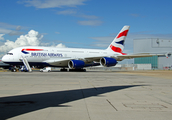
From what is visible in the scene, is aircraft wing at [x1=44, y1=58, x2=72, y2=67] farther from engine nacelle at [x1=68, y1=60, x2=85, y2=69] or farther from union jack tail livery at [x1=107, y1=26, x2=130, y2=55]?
union jack tail livery at [x1=107, y1=26, x2=130, y2=55]

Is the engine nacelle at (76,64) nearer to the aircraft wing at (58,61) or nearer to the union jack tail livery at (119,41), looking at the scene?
the aircraft wing at (58,61)

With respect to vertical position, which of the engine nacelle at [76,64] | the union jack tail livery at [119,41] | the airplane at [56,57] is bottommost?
the engine nacelle at [76,64]

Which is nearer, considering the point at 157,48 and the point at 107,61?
the point at 107,61

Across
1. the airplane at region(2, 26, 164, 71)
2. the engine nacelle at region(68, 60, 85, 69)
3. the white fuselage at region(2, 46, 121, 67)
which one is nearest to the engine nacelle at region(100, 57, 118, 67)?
the airplane at region(2, 26, 164, 71)

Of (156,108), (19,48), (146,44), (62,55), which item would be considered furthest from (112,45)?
(146,44)

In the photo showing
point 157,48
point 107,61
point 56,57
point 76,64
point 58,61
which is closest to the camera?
point 76,64

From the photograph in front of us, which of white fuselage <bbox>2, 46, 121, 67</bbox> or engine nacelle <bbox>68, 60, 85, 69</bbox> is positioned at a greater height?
white fuselage <bbox>2, 46, 121, 67</bbox>

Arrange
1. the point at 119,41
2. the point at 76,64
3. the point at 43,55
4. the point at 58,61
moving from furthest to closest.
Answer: the point at 119,41 → the point at 58,61 → the point at 43,55 → the point at 76,64

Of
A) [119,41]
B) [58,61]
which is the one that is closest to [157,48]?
[119,41]

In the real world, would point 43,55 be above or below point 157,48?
below

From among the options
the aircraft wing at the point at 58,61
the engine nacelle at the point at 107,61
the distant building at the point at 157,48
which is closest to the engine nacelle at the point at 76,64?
the aircraft wing at the point at 58,61

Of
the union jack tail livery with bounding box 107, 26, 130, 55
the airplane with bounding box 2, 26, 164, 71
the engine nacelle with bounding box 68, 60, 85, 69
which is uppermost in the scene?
the union jack tail livery with bounding box 107, 26, 130, 55

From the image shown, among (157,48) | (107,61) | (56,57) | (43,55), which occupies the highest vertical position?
(157,48)

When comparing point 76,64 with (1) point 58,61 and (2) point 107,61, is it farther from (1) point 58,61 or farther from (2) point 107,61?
(2) point 107,61
